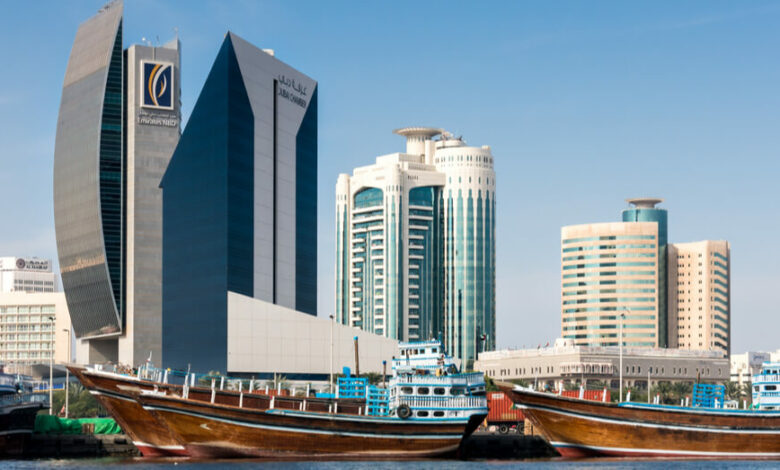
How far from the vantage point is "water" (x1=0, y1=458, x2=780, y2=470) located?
9675cm

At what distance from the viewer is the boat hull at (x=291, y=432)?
105 m

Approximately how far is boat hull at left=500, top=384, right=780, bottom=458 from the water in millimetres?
1423

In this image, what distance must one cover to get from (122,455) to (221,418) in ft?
76.9

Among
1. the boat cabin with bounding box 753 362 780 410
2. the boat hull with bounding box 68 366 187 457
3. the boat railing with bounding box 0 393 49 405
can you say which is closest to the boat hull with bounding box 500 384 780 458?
the boat cabin with bounding box 753 362 780 410

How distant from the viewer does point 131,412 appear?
374 feet

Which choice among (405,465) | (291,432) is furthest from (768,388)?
(291,432)

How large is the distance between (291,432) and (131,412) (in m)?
17.9

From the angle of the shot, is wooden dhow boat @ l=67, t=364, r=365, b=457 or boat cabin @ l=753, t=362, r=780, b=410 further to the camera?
wooden dhow boat @ l=67, t=364, r=365, b=457

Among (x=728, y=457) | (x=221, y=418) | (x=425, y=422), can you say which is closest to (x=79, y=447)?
(x=221, y=418)

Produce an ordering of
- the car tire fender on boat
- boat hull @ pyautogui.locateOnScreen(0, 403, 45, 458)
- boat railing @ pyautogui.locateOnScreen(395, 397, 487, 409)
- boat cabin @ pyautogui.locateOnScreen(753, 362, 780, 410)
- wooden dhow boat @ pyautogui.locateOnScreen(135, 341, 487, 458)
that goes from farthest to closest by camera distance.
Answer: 1. boat hull @ pyautogui.locateOnScreen(0, 403, 45, 458)
2. boat cabin @ pyautogui.locateOnScreen(753, 362, 780, 410)
3. boat railing @ pyautogui.locateOnScreen(395, 397, 487, 409)
4. the car tire fender on boat
5. wooden dhow boat @ pyautogui.locateOnScreen(135, 341, 487, 458)

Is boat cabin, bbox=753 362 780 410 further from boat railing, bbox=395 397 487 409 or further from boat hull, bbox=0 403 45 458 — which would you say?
boat hull, bbox=0 403 45 458

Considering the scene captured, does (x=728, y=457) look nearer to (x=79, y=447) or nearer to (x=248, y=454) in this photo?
(x=248, y=454)

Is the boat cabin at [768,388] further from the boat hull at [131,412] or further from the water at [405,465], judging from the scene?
the boat hull at [131,412]

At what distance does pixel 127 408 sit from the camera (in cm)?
11419
